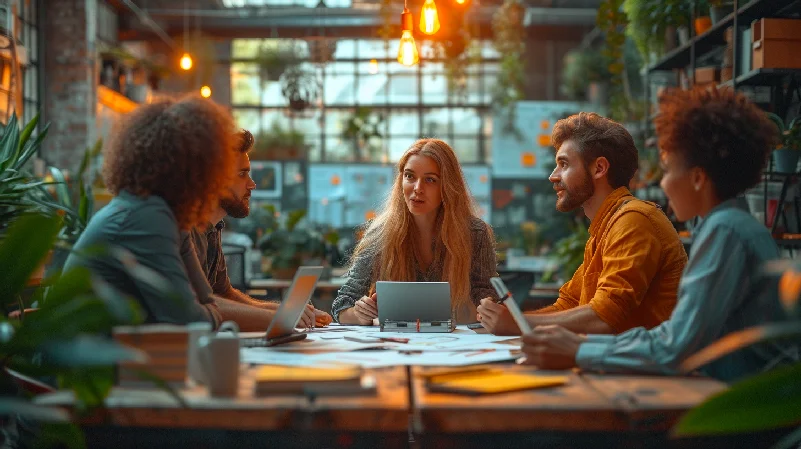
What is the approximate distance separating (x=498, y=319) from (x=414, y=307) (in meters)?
0.35

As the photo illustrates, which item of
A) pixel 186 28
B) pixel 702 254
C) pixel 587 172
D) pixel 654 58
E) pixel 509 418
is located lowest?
pixel 509 418

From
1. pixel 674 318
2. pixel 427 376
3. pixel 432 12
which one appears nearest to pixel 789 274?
pixel 674 318

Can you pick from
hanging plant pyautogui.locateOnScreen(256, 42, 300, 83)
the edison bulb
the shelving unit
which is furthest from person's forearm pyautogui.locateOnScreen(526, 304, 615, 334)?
hanging plant pyautogui.locateOnScreen(256, 42, 300, 83)

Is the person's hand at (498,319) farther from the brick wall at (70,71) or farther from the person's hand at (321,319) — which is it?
the brick wall at (70,71)

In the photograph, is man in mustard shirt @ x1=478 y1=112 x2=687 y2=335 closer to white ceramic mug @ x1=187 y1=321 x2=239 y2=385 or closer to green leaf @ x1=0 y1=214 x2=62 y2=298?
white ceramic mug @ x1=187 y1=321 x2=239 y2=385

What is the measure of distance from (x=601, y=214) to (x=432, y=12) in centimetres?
213

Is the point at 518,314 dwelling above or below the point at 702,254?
below

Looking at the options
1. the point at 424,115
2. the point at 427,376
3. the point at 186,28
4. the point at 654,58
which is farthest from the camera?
the point at 424,115

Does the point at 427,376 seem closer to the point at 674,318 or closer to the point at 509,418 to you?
the point at 509,418

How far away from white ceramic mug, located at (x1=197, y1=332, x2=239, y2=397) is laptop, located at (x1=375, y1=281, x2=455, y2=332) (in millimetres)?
1289

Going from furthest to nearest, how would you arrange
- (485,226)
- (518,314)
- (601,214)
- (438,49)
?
(438,49)
(485,226)
(601,214)
(518,314)

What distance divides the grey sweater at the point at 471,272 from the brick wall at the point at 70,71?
6028mm

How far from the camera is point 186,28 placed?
13.2m

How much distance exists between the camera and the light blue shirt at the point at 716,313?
75.6 inches
